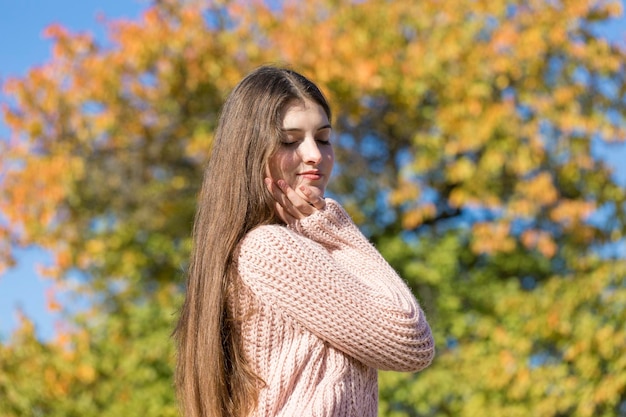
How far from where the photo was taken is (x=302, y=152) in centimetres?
192

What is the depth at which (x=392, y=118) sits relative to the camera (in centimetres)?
743

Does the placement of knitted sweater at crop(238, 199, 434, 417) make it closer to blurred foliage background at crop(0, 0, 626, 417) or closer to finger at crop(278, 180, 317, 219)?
finger at crop(278, 180, 317, 219)

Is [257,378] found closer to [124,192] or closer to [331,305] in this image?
[331,305]

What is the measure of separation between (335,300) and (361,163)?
5.71 meters

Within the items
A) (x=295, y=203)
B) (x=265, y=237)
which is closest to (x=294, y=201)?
(x=295, y=203)

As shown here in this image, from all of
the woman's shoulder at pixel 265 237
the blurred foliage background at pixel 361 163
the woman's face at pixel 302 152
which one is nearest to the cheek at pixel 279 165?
the woman's face at pixel 302 152

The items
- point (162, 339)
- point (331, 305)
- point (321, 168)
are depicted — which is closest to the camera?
point (331, 305)

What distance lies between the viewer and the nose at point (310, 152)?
1.91m

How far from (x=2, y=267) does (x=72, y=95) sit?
1440 mm

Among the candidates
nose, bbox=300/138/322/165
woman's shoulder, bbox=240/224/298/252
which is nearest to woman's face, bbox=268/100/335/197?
nose, bbox=300/138/322/165

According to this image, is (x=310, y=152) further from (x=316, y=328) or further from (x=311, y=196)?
(x=316, y=328)

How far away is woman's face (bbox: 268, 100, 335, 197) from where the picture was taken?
6.28ft

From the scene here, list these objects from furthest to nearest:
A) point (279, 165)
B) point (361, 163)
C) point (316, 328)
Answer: point (361, 163)
point (279, 165)
point (316, 328)

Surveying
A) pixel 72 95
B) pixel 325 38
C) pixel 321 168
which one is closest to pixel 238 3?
pixel 325 38
